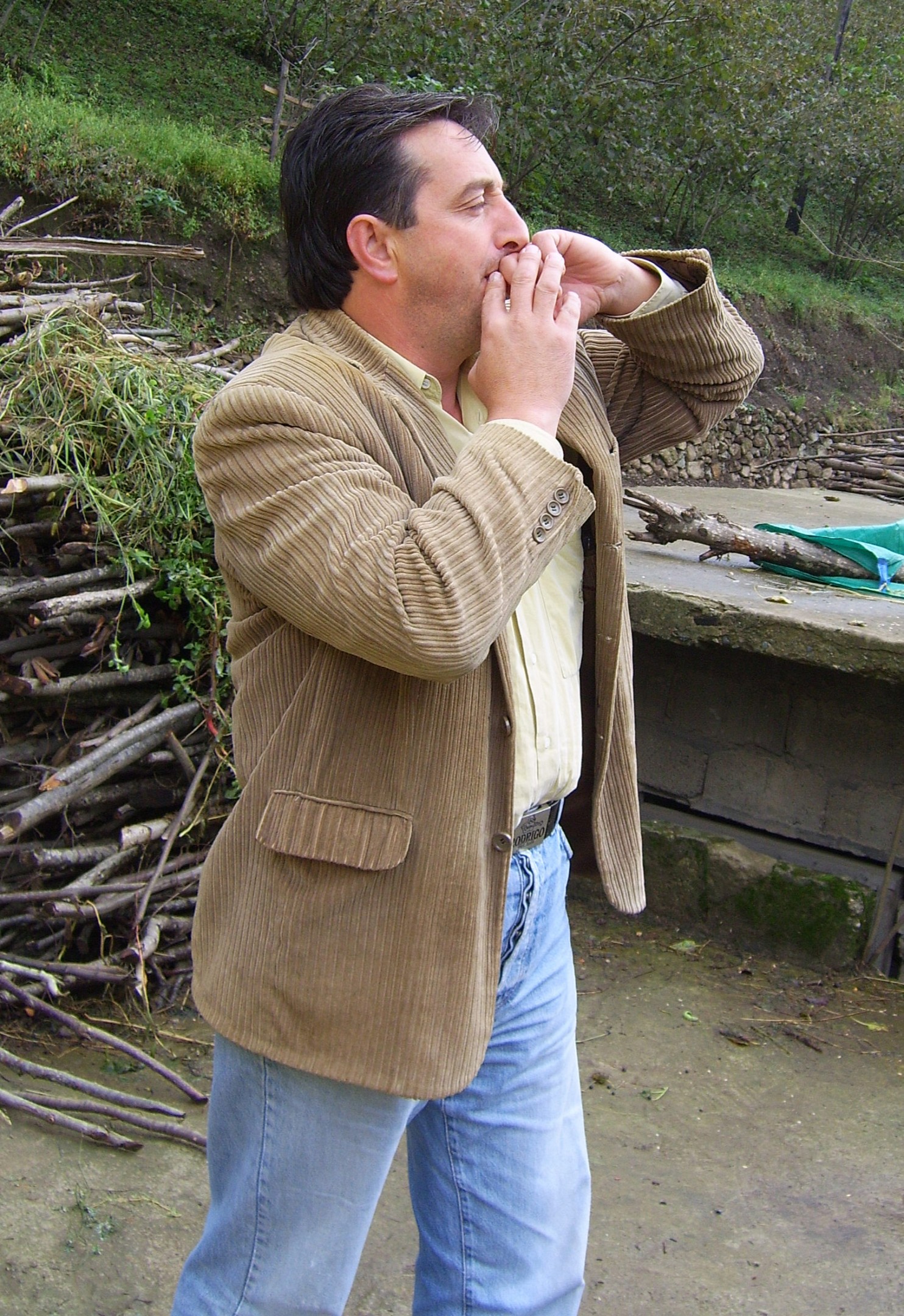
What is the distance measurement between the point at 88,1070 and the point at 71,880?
545 mm

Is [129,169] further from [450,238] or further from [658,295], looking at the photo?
[450,238]

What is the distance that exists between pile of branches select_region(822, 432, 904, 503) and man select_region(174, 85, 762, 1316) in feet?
24.6

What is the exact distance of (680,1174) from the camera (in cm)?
315

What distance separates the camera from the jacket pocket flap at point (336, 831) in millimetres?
1576

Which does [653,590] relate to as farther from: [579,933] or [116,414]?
[116,414]

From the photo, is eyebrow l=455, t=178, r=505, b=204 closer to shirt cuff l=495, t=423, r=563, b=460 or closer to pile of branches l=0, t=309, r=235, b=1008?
shirt cuff l=495, t=423, r=563, b=460

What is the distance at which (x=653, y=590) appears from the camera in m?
4.17

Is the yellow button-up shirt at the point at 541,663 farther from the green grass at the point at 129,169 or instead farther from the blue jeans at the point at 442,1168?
A: the green grass at the point at 129,169

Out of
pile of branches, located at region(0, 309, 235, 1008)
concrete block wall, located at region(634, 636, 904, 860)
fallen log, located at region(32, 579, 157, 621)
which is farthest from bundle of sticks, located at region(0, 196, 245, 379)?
concrete block wall, located at region(634, 636, 904, 860)

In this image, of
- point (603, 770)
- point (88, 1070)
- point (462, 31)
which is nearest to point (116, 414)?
point (88, 1070)

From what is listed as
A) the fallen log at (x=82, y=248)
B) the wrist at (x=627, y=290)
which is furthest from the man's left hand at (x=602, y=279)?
the fallen log at (x=82, y=248)

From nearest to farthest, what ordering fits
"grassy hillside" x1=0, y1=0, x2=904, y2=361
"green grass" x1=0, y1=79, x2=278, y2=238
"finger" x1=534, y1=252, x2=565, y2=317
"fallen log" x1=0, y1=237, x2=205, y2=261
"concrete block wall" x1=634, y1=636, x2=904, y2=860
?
1. "finger" x1=534, y1=252, x2=565, y2=317
2. "concrete block wall" x1=634, y1=636, x2=904, y2=860
3. "fallen log" x1=0, y1=237, x2=205, y2=261
4. "green grass" x1=0, y1=79, x2=278, y2=238
5. "grassy hillside" x1=0, y1=0, x2=904, y2=361

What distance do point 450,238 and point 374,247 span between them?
0.11 metres

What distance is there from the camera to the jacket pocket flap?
1.58 metres
